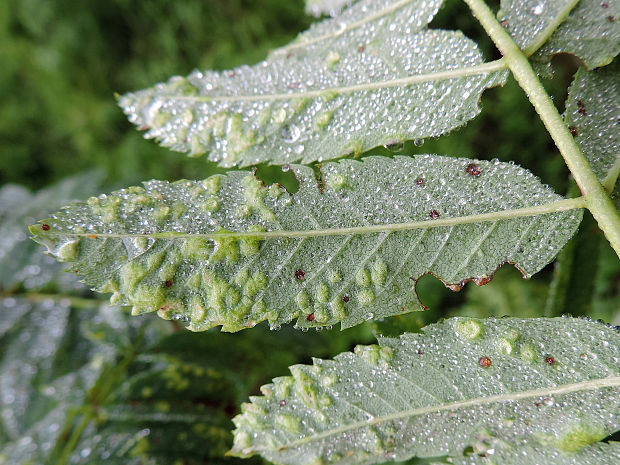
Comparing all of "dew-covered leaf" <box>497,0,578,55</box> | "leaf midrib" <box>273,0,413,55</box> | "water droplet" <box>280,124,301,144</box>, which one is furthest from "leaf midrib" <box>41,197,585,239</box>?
"leaf midrib" <box>273,0,413,55</box>

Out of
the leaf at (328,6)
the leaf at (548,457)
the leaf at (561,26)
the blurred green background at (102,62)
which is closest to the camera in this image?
the leaf at (548,457)

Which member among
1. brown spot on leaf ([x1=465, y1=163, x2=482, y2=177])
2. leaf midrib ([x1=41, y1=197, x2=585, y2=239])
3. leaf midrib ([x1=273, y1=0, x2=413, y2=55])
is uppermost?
leaf midrib ([x1=273, y1=0, x2=413, y2=55])

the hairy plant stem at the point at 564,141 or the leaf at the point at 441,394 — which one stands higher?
the hairy plant stem at the point at 564,141

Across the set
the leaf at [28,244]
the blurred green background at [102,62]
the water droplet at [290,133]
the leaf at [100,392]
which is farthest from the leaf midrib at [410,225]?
the blurred green background at [102,62]

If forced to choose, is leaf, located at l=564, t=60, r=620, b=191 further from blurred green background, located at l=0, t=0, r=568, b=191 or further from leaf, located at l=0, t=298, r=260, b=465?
blurred green background, located at l=0, t=0, r=568, b=191

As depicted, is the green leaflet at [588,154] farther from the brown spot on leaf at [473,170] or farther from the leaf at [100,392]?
the leaf at [100,392]

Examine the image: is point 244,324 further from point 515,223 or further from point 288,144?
point 515,223

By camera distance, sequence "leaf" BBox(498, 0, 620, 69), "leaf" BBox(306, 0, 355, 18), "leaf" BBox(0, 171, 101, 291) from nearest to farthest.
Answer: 1. "leaf" BBox(498, 0, 620, 69)
2. "leaf" BBox(306, 0, 355, 18)
3. "leaf" BBox(0, 171, 101, 291)
